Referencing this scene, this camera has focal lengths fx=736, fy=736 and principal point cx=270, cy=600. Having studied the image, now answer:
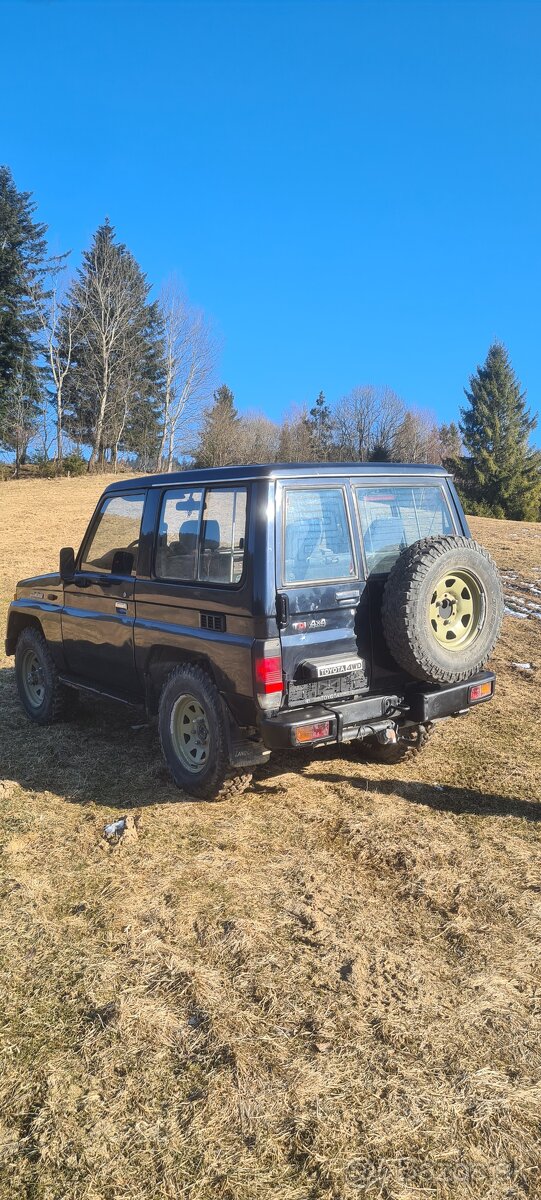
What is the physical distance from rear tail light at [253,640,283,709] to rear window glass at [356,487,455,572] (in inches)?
34.5

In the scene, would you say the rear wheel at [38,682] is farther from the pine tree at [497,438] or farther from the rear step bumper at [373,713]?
the pine tree at [497,438]

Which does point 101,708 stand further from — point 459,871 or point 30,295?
point 30,295

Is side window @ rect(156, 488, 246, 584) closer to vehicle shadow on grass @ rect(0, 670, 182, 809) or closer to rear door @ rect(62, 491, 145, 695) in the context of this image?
rear door @ rect(62, 491, 145, 695)

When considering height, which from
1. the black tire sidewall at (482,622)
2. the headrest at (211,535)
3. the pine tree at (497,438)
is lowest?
the black tire sidewall at (482,622)

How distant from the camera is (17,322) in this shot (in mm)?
35656

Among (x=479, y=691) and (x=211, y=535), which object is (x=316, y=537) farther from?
(x=479, y=691)

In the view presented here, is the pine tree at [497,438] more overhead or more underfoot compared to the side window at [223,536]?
more overhead

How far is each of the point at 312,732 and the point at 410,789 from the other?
130 cm

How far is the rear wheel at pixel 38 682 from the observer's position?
6.13m

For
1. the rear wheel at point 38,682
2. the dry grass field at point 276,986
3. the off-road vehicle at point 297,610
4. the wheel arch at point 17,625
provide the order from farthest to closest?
1. the wheel arch at point 17,625
2. the rear wheel at point 38,682
3. the off-road vehicle at point 297,610
4. the dry grass field at point 276,986

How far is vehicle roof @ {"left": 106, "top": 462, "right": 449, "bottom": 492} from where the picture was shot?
404 centimetres

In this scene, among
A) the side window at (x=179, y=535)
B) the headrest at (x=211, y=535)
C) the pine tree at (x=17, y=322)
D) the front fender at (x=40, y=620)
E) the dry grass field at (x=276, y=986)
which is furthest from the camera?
the pine tree at (x=17, y=322)

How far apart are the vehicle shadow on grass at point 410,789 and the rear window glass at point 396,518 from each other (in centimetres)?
149

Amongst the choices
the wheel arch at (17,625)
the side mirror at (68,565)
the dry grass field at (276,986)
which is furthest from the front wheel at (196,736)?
the wheel arch at (17,625)
